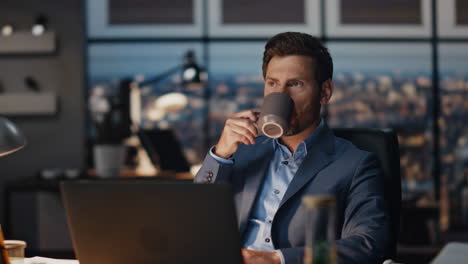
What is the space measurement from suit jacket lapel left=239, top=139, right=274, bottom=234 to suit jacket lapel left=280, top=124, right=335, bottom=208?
0.12 metres

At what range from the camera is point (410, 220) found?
374cm

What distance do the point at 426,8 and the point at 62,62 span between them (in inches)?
130

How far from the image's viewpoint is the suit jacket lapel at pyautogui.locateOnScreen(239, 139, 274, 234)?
64.2 inches

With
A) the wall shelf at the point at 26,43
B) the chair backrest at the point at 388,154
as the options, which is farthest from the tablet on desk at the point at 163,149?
the chair backrest at the point at 388,154

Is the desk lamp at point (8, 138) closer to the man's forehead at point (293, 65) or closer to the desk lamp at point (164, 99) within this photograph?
the man's forehead at point (293, 65)

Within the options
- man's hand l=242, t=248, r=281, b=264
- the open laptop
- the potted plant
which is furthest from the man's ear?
the potted plant

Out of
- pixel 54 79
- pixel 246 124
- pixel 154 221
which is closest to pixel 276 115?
pixel 246 124

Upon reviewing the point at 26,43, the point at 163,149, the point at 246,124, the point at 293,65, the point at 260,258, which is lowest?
the point at 163,149

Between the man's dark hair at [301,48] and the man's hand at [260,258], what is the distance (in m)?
0.65

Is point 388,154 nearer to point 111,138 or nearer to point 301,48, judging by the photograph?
point 301,48

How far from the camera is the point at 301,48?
1.69m

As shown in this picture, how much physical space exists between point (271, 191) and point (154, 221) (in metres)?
0.75

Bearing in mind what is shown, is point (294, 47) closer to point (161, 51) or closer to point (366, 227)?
point (366, 227)

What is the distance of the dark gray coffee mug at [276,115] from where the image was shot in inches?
56.7
